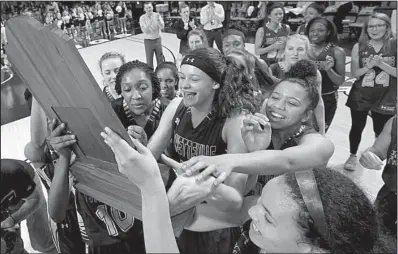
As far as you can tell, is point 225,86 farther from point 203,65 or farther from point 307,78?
point 307,78

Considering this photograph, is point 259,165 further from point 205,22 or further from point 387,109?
point 205,22

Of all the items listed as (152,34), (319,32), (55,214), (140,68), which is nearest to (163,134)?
(140,68)

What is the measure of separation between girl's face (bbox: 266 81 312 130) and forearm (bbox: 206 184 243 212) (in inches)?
22.9

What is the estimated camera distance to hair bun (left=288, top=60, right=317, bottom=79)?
5.84 feet

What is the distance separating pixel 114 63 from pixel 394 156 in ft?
5.50

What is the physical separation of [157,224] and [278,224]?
0.97 feet

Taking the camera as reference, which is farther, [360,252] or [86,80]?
[360,252]

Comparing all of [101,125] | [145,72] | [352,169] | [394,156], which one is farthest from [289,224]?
[352,169]

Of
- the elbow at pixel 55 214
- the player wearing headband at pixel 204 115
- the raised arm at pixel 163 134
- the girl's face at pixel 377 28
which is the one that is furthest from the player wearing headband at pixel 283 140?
the girl's face at pixel 377 28

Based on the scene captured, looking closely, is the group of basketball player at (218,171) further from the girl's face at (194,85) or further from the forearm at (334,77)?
the forearm at (334,77)

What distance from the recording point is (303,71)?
1835 mm

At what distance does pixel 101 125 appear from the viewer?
0.60 m

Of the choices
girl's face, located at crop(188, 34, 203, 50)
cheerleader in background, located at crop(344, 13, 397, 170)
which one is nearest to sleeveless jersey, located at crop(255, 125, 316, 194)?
cheerleader in background, located at crop(344, 13, 397, 170)

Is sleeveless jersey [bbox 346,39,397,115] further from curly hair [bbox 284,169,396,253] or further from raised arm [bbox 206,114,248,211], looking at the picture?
Answer: curly hair [bbox 284,169,396,253]
